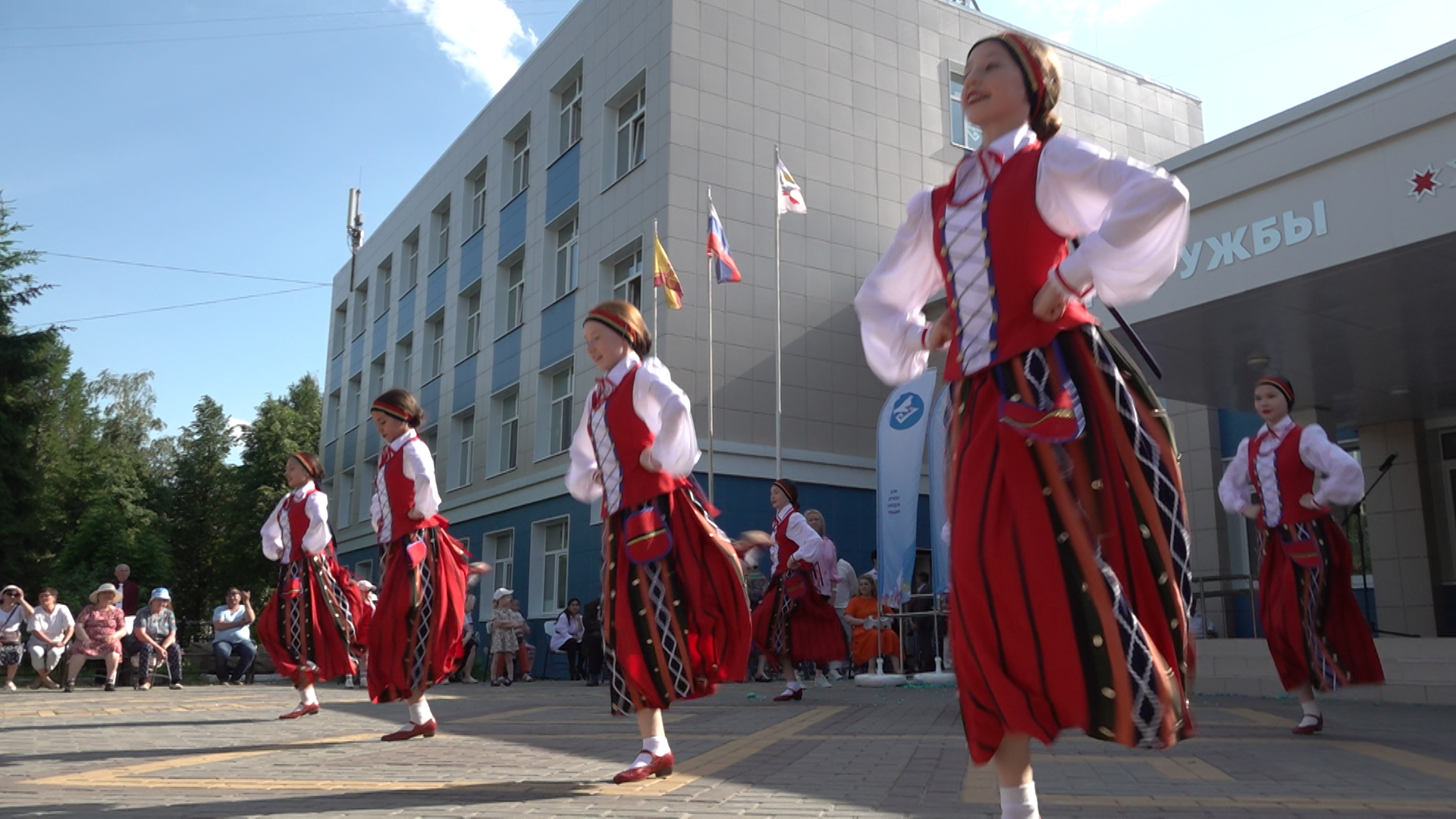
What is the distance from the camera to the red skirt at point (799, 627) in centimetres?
1131

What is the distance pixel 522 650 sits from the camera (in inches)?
850

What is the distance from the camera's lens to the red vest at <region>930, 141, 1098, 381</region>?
299 cm

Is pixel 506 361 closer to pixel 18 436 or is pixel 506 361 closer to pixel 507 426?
pixel 507 426

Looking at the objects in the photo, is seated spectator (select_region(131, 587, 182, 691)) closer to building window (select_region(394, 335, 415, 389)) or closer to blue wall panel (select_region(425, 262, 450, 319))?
blue wall panel (select_region(425, 262, 450, 319))

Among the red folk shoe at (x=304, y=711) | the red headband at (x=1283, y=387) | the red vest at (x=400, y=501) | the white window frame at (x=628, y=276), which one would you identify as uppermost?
the white window frame at (x=628, y=276)

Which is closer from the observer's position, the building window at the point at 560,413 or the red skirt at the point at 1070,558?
the red skirt at the point at 1070,558

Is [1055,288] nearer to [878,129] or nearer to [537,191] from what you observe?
[878,129]

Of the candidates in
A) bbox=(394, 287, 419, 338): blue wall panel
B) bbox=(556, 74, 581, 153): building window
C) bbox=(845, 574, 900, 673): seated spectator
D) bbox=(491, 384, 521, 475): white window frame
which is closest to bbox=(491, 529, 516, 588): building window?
bbox=(491, 384, 521, 475): white window frame

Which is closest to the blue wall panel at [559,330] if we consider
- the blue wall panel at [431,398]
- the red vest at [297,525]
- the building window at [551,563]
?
the building window at [551,563]

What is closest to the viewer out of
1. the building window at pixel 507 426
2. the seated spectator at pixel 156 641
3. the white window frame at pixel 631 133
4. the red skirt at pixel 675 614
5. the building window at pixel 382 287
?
the red skirt at pixel 675 614

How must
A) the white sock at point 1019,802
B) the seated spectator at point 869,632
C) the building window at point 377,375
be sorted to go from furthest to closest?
the building window at point 377,375 < the seated spectator at point 869,632 < the white sock at point 1019,802

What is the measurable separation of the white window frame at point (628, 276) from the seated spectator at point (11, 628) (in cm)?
1077

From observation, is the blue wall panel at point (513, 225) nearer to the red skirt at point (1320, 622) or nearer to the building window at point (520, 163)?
the building window at point (520, 163)

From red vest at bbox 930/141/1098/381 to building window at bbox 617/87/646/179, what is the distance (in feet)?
64.4
